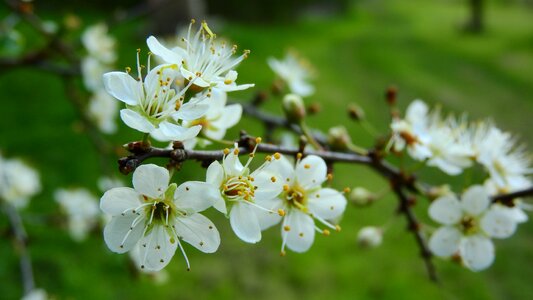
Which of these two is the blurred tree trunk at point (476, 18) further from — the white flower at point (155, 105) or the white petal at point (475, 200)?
the white flower at point (155, 105)

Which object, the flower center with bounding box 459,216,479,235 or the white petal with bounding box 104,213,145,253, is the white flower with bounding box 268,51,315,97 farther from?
the white petal with bounding box 104,213,145,253

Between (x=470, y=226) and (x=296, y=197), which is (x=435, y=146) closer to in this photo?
(x=470, y=226)

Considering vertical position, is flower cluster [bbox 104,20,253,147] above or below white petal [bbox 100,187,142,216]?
above

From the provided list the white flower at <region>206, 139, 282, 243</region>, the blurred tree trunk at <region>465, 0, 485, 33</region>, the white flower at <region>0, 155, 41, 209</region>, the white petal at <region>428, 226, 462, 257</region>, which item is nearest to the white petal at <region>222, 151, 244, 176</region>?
the white flower at <region>206, 139, 282, 243</region>

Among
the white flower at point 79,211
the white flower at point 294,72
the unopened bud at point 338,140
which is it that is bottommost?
the white flower at point 79,211

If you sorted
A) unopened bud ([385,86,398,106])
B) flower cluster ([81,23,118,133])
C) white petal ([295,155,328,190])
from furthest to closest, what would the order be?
flower cluster ([81,23,118,133]) → unopened bud ([385,86,398,106]) → white petal ([295,155,328,190])

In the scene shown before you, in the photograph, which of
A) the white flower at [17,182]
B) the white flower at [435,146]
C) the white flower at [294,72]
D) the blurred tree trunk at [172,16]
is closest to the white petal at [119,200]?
the white flower at [435,146]

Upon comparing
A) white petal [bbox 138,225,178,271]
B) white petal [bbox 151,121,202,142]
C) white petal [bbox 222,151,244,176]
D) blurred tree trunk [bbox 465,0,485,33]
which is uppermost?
white petal [bbox 151,121,202,142]
